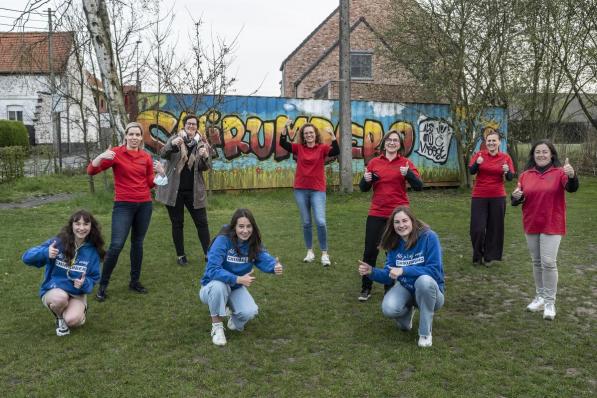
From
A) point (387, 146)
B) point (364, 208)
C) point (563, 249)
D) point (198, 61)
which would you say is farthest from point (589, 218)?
point (198, 61)

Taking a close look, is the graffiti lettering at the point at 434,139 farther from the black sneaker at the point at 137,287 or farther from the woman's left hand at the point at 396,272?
the woman's left hand at the point at 396,272

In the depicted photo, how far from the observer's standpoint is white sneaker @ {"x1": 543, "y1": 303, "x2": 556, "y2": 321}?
17.3 feet

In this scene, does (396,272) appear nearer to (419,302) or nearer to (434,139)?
(419,302)

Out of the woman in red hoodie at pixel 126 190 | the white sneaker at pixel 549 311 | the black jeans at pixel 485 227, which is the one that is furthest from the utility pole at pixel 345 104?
the white sneaker at pixel 549 311

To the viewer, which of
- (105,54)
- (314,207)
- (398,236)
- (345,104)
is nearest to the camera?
(398,236)

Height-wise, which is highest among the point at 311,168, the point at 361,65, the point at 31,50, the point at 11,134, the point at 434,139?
the point at 361,65

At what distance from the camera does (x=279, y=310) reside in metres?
5.62

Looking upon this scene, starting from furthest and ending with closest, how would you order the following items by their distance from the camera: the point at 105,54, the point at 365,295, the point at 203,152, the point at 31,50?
the point at 31,50 → the point at 105,54 → the point at 203,152 → the point at 365,295

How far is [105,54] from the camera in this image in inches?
444

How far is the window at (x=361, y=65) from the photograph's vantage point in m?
30.5

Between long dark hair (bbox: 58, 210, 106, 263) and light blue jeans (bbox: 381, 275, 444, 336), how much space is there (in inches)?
103

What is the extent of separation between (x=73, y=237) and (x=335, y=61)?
27.2 metres

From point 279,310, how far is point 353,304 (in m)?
0.79

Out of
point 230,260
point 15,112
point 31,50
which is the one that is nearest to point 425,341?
point 230,260
